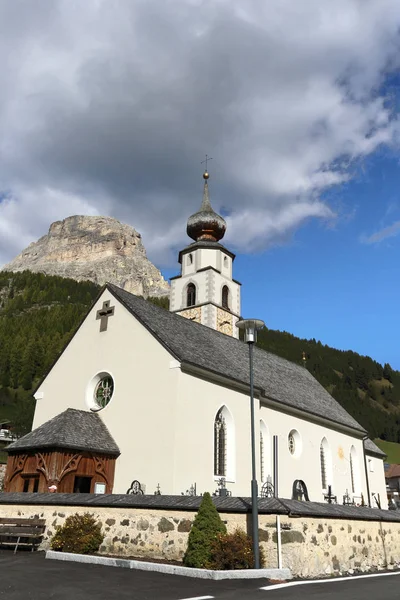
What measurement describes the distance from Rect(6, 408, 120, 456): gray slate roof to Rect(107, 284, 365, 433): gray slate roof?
14.9 feet

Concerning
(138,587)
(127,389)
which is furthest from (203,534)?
(127,389)

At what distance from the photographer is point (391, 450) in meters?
118

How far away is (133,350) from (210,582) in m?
12.5

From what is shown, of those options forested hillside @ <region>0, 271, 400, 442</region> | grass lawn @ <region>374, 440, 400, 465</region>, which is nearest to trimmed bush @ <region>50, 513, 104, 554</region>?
forested hillside @ <region>0, 271, 400, 442</region>

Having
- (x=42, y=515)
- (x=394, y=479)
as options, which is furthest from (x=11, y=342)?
(x=42, y=515)

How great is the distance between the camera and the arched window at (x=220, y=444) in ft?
71.0

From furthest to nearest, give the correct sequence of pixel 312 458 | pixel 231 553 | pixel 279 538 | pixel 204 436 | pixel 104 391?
1. pixel 312 458
2. pixel 104 391
3. pixel 204 436
4. pixel 279 538
5. pixel 231 553

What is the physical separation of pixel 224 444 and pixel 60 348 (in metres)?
93.0

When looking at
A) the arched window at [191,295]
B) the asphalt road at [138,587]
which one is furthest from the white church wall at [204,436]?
the arched window at [191,295]

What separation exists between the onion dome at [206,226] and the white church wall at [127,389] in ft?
60.4

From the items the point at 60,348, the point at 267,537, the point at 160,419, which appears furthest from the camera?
the point at 60,348

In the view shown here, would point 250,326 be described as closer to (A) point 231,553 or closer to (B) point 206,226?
(A) point 231,553

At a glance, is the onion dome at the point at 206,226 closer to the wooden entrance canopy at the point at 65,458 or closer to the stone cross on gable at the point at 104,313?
the stone cross on gable at the point at 104,313

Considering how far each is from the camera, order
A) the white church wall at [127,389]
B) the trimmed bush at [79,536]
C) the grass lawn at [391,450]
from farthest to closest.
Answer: the grass lawn at [391,450], the white church wall at [127,389], the trimmed bush at [79,536]
